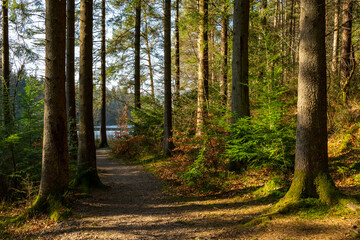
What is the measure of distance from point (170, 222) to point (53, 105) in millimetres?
3847

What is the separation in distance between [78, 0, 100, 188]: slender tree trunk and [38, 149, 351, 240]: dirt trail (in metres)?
0.91

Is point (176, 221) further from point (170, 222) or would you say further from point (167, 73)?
point (167, 73)

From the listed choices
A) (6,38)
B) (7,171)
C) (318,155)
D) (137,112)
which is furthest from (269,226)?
(6,38)

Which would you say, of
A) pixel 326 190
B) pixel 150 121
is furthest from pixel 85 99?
pixel 150 121

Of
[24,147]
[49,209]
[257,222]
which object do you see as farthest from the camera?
[24,147]

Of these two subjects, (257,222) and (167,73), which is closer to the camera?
(257,222)

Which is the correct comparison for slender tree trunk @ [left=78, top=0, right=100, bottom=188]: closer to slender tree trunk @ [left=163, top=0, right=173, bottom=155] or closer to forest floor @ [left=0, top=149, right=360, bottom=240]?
forest floor @ [left=0, top=149, right=360, bottom=240]

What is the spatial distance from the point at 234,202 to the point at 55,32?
603 centimetres

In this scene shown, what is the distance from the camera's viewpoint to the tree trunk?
435 cm

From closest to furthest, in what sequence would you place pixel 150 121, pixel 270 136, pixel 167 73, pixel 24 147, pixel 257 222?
pixel 257 222
pixel 270 136
pixel 24 147
pixel 167 73
pixel 150 121

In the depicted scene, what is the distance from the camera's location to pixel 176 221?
5113 mm

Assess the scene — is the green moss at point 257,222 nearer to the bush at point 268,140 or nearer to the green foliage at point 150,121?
the bush at point 268,140

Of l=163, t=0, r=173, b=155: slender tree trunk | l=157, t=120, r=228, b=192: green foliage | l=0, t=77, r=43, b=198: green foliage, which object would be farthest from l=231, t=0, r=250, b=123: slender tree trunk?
l=0, t=77, r=43, b=198: green foliage

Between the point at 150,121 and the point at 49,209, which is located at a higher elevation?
→ the point at 150,121
